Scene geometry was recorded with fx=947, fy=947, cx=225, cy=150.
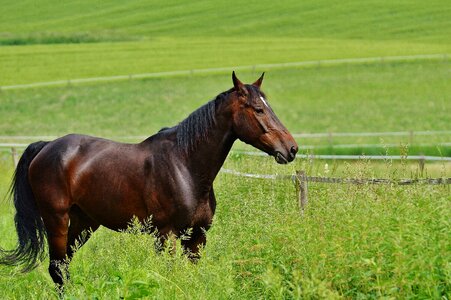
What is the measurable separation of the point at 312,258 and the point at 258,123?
176 cm

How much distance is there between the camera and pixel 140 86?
46625mm

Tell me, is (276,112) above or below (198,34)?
above

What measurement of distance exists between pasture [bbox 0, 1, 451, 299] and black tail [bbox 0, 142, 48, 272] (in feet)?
0.89

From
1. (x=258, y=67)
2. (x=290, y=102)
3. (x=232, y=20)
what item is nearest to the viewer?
(x=290, y=102)

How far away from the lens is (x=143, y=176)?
29.6 feet

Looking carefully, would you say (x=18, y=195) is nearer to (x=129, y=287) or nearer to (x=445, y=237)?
(x=129, y=287)

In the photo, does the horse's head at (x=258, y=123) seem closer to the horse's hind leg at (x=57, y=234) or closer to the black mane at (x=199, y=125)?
the black mane at (x=199, y=125)

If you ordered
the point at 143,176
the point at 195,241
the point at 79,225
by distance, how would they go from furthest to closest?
1. the point at 79,225
2. the point at 143,176
3. the point at 195,241

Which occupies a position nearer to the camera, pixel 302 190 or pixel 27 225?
pixel 27 225

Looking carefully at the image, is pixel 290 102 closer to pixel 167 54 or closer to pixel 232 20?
pixel 167 54

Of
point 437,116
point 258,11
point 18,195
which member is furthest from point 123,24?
point 18,195

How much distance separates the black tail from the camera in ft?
32.6

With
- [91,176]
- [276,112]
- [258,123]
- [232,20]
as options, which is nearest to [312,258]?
[258,123]

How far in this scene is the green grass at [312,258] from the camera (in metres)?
6.92
